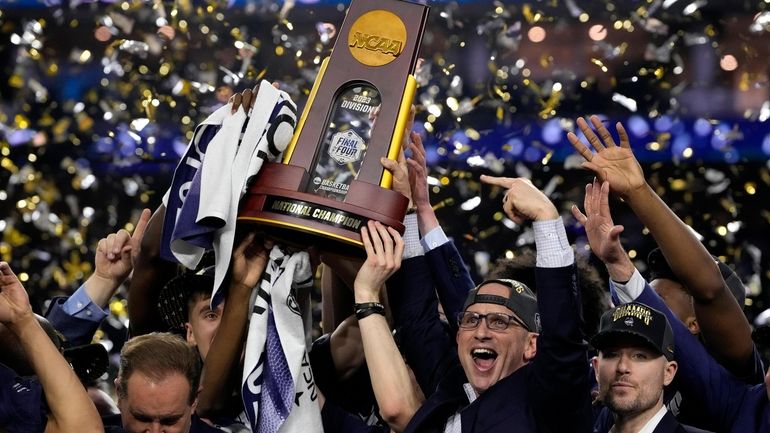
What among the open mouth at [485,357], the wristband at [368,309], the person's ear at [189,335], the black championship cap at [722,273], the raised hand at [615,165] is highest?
the raised hand at [615,165]

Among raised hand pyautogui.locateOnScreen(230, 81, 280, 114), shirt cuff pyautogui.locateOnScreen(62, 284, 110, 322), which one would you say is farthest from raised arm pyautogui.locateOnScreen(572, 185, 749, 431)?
shirt cuff pyautogui.locateOnScreen(62, 284, 110, 322)

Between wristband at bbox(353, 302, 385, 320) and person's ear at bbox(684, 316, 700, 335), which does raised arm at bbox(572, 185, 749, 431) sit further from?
wristband at bbox(353, 302, 385, 320)

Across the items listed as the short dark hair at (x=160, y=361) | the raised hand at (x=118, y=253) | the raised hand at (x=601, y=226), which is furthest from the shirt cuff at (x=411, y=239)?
the raised hand at (x=118, y=253)

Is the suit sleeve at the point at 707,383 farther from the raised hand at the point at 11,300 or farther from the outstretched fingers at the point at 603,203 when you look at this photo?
the raised hand at the point at 11,300

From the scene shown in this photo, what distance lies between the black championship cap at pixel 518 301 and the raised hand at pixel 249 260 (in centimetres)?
39

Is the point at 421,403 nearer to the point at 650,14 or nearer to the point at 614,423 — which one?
the point at 614,423

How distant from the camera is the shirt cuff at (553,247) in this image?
6.68 ft

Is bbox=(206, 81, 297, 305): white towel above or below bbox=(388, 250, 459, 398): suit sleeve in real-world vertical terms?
above

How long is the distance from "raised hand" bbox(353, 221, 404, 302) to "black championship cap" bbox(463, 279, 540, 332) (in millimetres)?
183

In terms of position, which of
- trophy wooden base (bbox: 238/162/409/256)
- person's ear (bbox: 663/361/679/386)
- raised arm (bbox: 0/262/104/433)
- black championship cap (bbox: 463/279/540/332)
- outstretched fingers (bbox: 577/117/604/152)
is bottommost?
raised arm (bbox: 0/262/104/433)

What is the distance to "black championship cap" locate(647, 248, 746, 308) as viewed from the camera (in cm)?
254

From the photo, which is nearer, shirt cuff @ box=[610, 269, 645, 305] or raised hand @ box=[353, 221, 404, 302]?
raised hand @ box=[353, 221, 404, 302]

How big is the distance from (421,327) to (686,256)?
1.71 feet

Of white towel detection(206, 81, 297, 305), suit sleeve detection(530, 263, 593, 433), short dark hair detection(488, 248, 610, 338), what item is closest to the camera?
suit sleeve detection(530, 263, 593, 433)
